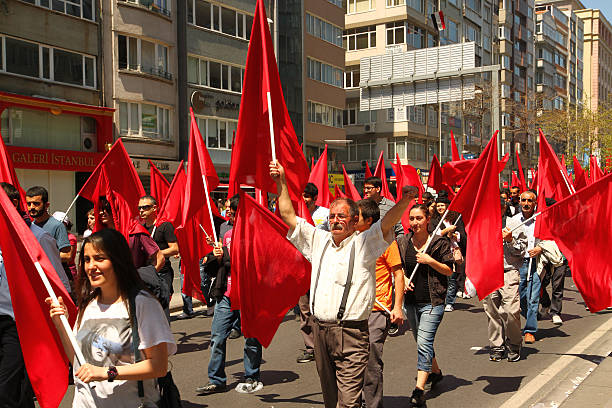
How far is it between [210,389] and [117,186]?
372 centimetres

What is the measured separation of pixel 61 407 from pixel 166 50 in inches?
1076

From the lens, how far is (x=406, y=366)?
7.49 m

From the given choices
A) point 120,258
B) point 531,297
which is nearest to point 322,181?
point 531,297

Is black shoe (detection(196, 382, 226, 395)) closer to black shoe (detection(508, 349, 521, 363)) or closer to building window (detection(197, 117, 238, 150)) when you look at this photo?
black shoe (detection(508, 349, 521, 363))

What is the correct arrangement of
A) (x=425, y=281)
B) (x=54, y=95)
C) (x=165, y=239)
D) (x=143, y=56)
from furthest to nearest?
(x=143, y=56), (x=54, y=95), (x=165, y=239), (x=425, y=281)

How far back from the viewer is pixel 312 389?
6.61m

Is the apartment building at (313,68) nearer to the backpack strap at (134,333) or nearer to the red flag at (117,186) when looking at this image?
the red flag at (117,186)

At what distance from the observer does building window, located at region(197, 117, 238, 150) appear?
33.6 m

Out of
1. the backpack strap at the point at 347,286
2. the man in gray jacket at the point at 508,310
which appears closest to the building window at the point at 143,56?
the man in gray jacket at the point at 508,310

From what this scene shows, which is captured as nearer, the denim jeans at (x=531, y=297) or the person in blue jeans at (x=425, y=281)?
the person in blue jeans at (x=425, y=281)

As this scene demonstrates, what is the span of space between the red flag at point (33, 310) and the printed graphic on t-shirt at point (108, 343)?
67 centimetres

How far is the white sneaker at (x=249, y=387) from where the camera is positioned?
6.52m

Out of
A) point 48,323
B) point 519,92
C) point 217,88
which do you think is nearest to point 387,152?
point 217,88

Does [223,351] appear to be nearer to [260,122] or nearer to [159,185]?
[260,122]
